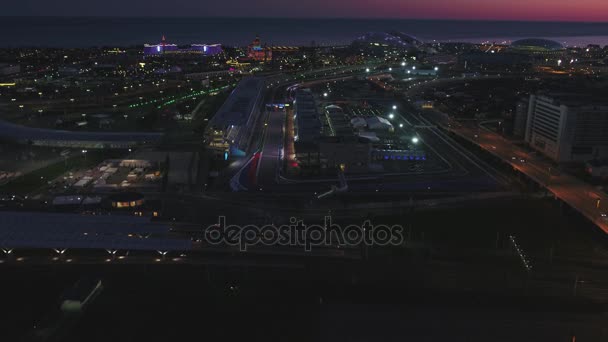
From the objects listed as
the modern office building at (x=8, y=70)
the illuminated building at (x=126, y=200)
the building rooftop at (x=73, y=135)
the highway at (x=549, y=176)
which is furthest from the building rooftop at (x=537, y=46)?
A: the illuminated building at (x=126, y=200)

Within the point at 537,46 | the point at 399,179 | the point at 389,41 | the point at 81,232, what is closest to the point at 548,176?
the point at 399,179

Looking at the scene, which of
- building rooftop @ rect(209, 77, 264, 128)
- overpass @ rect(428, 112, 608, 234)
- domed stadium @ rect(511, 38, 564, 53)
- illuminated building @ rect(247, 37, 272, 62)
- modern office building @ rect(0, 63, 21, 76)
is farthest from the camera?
domed stadium @ rect(511, 38, 564, 53)

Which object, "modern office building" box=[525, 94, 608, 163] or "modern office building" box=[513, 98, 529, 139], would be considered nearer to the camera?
"modern office building" box=[525, 94, 608, 163]

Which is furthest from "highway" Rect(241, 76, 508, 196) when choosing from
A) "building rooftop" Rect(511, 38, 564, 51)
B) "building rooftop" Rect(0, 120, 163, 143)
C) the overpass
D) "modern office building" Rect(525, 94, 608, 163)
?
"building rooftop" Rect(511, 38, 564, 51)

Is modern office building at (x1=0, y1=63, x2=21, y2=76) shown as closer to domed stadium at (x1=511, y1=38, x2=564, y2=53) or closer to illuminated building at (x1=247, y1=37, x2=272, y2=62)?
illuminated building at (x1=247, y1=37, x2=272, y2=62)

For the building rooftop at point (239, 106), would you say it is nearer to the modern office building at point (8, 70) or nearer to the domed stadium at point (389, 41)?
the modern office building at point (8, 70)

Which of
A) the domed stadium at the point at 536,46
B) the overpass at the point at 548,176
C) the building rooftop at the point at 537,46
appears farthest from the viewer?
the building rooftop at the point at 537,46

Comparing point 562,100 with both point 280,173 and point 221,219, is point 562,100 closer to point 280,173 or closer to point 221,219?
point 280,173

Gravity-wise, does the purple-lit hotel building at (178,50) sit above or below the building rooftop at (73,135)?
above
